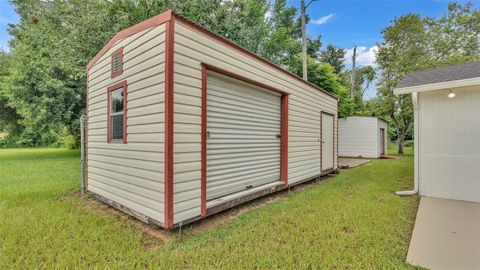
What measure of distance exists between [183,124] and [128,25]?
325 inches

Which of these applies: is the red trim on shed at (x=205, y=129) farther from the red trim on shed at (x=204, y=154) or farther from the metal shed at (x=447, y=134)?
the metal shed at (x=447, y=134)

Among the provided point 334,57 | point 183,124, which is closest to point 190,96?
point 183,124

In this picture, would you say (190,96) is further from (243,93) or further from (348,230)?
(348,230)

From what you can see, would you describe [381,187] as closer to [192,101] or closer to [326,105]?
[326,105]

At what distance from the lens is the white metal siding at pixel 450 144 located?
15.1 ft

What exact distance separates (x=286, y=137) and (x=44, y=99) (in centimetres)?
1105

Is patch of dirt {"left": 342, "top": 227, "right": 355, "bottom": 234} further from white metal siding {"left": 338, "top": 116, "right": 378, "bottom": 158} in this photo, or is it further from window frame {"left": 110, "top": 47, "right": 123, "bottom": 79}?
white metal siding {"left": 338, "top": 116, "right": 378, "bottom": 158}

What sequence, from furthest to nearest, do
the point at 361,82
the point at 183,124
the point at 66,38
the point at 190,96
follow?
the point at 361,82 → the point at 66,38 → the point at 190,96 → the point at 183,124

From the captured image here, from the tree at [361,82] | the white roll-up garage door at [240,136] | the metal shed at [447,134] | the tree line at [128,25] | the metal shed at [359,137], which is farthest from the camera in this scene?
the tree at [361,82]

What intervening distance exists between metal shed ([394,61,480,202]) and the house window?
18.0 ft

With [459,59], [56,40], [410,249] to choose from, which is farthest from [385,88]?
[56,40]

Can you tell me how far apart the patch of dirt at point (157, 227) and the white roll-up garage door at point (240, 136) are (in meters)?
0.33

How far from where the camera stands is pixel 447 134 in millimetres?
4820

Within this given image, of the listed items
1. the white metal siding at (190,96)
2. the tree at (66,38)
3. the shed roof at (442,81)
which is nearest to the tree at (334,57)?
the tree at (66,38)
